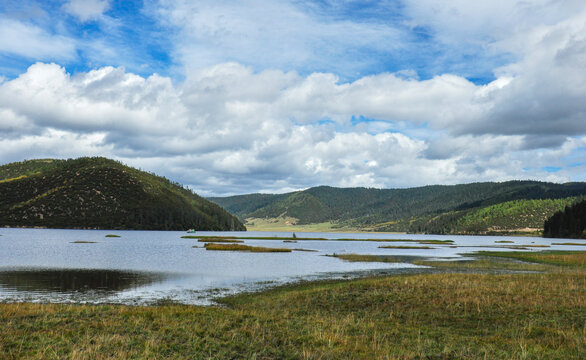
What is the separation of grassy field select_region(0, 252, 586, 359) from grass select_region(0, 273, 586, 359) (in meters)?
0.06

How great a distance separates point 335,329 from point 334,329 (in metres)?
0.08

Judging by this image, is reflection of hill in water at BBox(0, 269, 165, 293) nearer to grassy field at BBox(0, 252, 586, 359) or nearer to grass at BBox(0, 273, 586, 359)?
grassy field at BBox(0, 252, 586, 359)

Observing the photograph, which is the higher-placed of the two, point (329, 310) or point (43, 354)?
point (43, 354)

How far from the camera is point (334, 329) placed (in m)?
23.0

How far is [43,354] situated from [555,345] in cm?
2330

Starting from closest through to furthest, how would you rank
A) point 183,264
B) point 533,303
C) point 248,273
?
point 533,303, point 248,273, point 183,264

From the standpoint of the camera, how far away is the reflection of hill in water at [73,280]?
150 feet

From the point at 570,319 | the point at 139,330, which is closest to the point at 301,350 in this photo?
the point at 139,330

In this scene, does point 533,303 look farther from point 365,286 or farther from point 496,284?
point 365,286

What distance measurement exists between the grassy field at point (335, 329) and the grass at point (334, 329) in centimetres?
6

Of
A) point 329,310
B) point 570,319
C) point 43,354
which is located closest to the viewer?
point 43,354

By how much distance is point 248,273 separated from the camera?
204ft

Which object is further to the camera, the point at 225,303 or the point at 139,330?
the point at 225,303

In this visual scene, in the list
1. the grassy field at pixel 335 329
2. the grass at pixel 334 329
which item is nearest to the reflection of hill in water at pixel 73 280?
the grassy field at pixel 335 329
